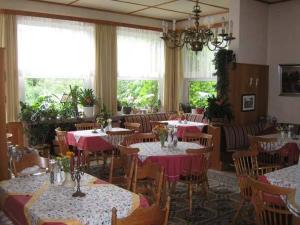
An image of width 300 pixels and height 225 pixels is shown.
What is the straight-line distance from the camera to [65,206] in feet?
8.01

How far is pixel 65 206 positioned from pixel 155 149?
7.83ft

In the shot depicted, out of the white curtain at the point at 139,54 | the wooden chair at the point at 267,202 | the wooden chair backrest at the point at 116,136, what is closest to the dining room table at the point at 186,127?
the wooden chair backrest at the point at 116,136

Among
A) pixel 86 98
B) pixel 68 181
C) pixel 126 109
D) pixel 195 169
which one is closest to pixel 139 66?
pixel 126 109

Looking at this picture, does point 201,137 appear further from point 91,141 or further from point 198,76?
point 198,76

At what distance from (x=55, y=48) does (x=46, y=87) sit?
895 millimetres

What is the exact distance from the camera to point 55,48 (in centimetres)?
755

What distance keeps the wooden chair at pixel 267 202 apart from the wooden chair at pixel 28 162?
205cm

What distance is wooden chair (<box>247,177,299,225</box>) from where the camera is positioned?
2781mm

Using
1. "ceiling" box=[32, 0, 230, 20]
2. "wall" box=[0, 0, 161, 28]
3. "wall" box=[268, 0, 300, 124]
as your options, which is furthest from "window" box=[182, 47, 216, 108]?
"wall" box=[268, 0, 300, 124]

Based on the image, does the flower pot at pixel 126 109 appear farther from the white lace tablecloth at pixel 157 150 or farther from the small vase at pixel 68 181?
the small vase at pixel 68 181

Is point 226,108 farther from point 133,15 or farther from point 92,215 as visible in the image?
point 92,215

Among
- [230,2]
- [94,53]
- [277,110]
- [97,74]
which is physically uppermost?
[230,2]

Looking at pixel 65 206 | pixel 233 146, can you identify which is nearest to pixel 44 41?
pixel 233 146

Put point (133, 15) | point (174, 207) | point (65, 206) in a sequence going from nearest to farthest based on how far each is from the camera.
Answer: point (65, 206)
point (174, 207)
point (133, 15)
